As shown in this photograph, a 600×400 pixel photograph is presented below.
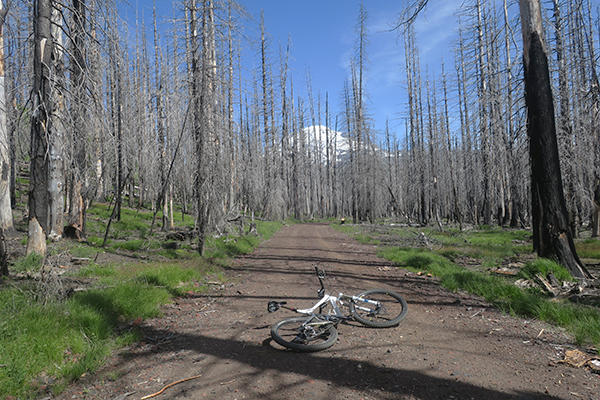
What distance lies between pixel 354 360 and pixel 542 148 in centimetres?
673

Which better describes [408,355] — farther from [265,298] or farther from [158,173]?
[158,173]

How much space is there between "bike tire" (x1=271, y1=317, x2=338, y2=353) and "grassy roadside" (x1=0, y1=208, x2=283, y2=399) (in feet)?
6.58

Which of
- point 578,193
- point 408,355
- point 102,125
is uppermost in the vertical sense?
point 102,125

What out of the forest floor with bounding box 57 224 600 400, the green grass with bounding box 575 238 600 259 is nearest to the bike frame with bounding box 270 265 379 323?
the forest floor with bounding box 57 224 600 400

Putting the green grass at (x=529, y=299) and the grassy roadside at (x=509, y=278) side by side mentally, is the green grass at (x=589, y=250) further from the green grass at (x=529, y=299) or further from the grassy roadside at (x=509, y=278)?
the green grass at (x=529, y=299)

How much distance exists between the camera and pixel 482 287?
20.5 ft

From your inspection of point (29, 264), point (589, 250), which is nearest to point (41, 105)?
point (29, 264)

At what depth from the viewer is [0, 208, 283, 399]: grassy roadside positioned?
310cm

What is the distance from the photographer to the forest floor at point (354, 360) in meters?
2.97

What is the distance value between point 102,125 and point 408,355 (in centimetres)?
595

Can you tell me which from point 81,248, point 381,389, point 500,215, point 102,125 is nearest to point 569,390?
point 381,389

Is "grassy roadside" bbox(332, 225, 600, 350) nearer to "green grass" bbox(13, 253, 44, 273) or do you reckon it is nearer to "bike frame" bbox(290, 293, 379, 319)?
"bike frame" bbox(290, 293, 379, 319)

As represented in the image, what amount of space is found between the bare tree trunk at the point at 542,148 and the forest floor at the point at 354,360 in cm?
268

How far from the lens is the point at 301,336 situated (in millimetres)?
4000
